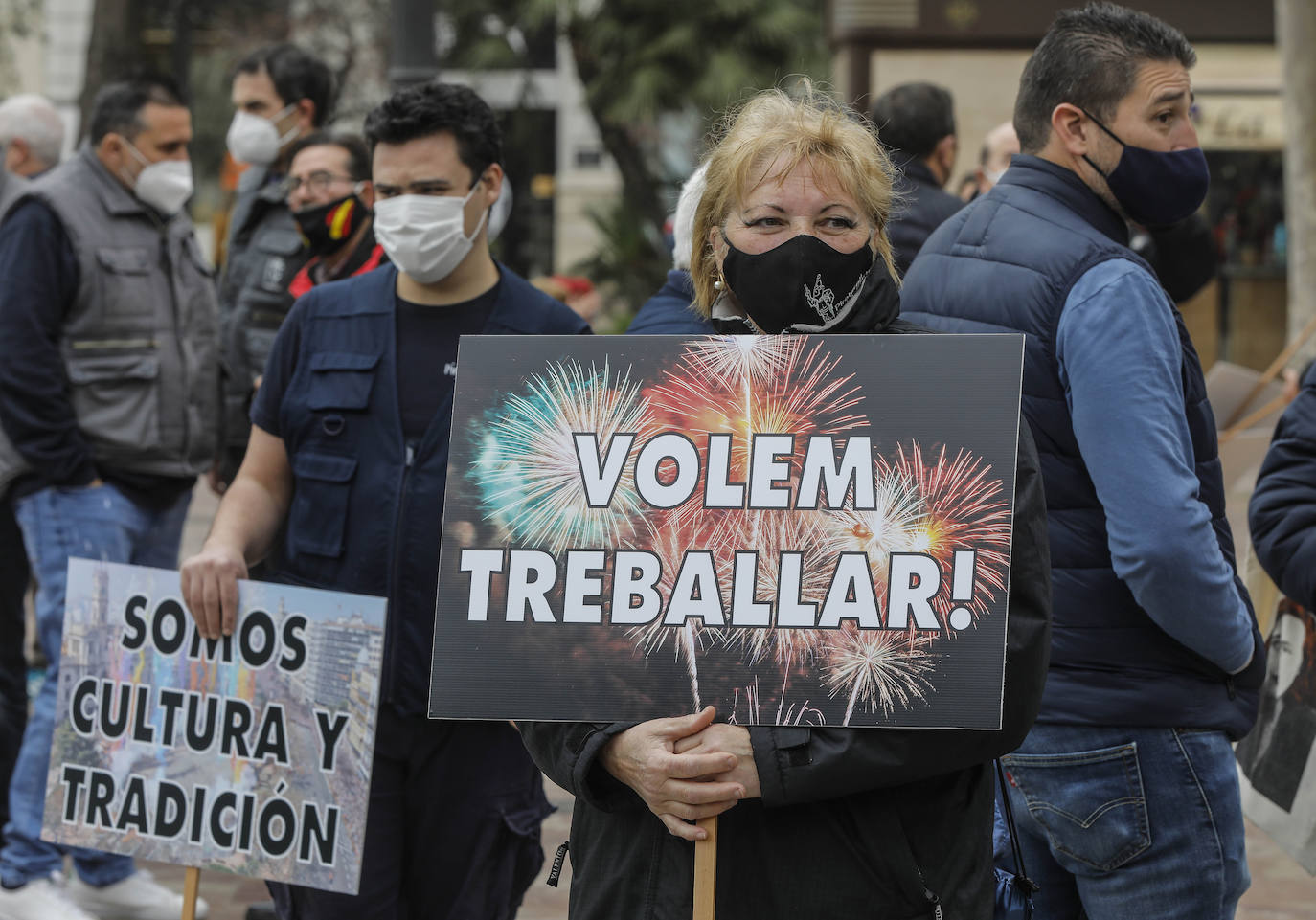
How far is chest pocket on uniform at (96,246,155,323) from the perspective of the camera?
496 centimetres

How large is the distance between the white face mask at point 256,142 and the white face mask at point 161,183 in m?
0.60

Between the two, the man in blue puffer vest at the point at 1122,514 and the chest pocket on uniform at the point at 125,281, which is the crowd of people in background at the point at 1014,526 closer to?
the man in blue puffer vest at the point at 1122,514

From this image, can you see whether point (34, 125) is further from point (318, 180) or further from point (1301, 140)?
point (1301, 140)

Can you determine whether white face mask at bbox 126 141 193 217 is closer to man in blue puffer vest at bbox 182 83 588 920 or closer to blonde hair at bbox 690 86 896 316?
man in blue puffer vest at bbox 182 83 588 920

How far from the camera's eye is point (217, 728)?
3189mm

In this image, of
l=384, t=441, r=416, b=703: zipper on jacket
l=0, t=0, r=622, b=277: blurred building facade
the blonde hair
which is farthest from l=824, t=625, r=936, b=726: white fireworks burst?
l=0, t=0, r=622, b=277: blurred building facade

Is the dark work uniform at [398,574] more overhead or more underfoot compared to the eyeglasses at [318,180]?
more underfoot

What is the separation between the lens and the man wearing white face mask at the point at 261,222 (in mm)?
5336

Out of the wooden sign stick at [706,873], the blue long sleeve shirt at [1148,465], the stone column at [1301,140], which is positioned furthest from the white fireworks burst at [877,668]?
the stone column at [1301,140]

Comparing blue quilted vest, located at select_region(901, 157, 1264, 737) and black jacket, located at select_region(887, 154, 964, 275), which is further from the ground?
black jacket, located at select_region(887, 154, 964, 275)

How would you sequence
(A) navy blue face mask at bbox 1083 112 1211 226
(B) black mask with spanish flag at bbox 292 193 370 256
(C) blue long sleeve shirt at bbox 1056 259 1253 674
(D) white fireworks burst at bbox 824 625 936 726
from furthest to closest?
(B) black mask with spanish flag at bbox 292 193 370 256, (A) navy blue face mask at bbox 1083 112 1211 226, (C) blue long sleeve shirt at bbox 1056 259 1253 674, (D) white fireworks burst at bbox 824 625 936 726

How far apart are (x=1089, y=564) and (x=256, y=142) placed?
395cm

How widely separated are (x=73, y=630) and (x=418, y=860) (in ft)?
2.78

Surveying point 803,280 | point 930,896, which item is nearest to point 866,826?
point 930,896
